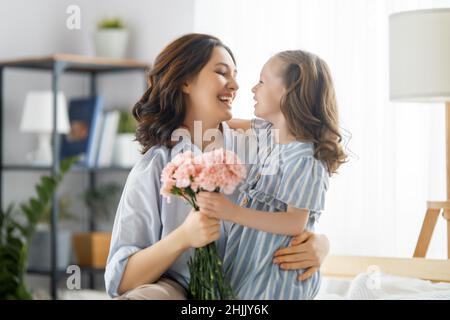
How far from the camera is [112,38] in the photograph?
248 centimetres

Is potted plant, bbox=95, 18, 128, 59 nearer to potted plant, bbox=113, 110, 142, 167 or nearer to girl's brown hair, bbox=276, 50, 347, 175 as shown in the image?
potted plant, bbox=113, 110, 142, 167

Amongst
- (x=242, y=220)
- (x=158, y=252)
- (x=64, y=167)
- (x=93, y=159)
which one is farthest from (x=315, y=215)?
(x=93, y=159)

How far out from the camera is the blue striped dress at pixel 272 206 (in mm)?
1036

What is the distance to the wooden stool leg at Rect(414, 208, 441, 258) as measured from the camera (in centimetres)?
122

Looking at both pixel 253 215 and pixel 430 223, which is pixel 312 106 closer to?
pixel 253 215

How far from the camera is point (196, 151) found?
1.11 meters

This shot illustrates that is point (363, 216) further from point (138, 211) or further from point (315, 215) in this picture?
point (138, 211)

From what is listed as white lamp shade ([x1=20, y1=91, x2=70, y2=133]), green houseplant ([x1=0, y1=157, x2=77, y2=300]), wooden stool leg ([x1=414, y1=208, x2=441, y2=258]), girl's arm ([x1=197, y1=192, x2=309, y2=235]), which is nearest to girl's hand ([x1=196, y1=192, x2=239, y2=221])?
girl's arm ([x1=197, y1=192, x2=309, y2=235])

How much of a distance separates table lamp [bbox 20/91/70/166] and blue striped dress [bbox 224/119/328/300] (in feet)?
4.78

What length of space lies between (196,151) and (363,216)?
0.36 metres

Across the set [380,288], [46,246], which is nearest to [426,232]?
[380,288]

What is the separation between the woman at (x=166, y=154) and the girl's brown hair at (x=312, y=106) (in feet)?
0.30

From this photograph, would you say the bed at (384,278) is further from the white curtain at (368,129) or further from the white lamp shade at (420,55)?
the white lamp shade at (420,55)
